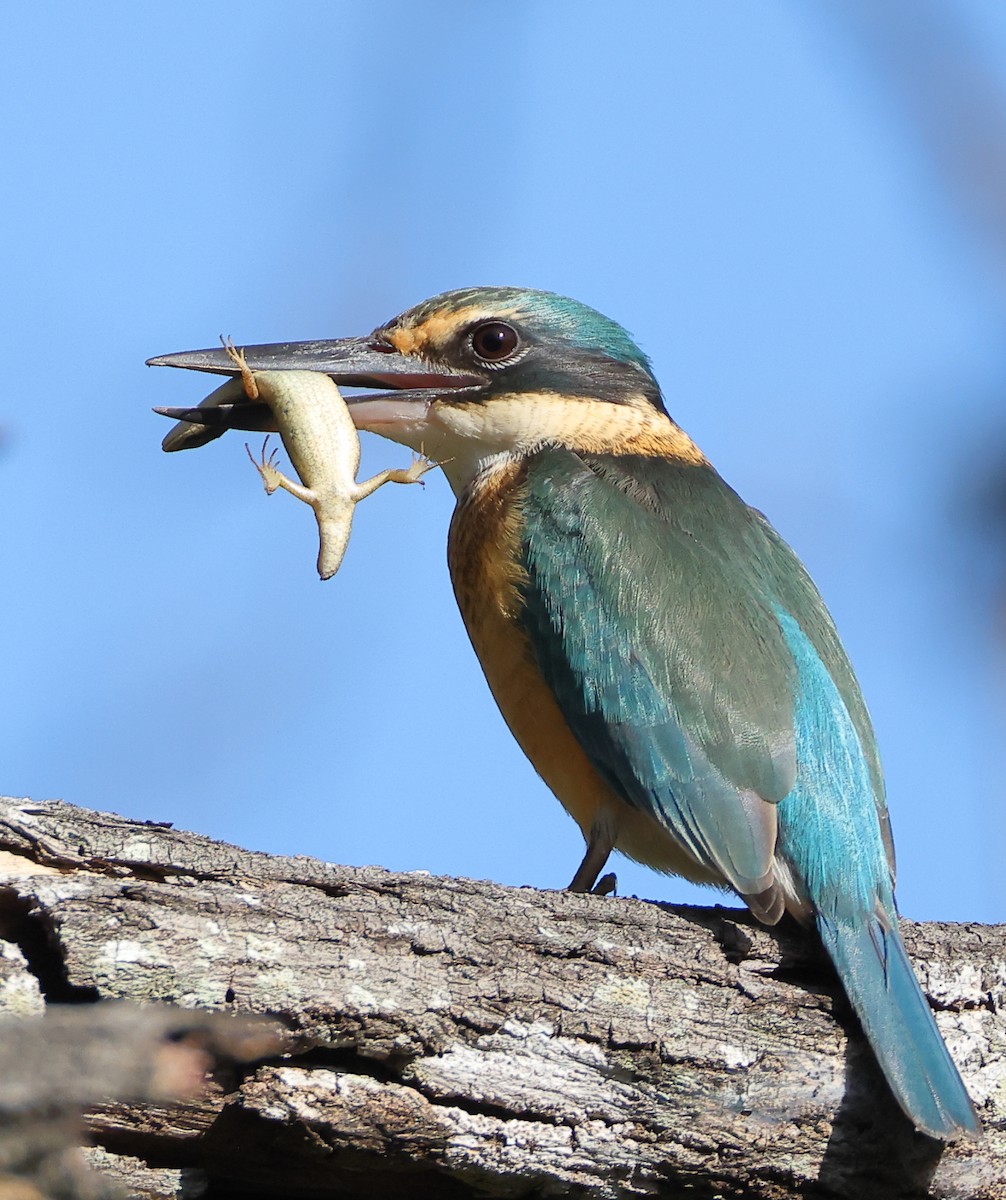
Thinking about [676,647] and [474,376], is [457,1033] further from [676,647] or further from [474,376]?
[474,376]

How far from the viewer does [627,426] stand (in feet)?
17.9

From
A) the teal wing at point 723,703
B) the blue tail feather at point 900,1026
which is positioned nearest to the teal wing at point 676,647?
the teal wing at point 723,703

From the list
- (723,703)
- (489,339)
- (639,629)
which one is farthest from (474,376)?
(723,703)

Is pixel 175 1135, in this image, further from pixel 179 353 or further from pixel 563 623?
pixel 179 353

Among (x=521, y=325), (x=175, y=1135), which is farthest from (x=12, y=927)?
(x=521, y=325)

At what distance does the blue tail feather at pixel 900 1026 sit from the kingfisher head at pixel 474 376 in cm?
211

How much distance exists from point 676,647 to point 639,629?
112mm

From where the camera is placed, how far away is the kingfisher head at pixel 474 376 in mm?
5230

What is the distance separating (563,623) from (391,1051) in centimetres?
151

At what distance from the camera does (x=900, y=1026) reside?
336 centimetres

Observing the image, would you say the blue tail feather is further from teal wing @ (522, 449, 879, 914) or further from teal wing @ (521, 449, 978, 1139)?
teal wing @ (522, 449, 879, 914)

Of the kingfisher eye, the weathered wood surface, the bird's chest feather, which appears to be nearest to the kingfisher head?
the kingfisher eye

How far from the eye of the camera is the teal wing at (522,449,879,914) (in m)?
3.93

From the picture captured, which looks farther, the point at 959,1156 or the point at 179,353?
the point at 179,353
